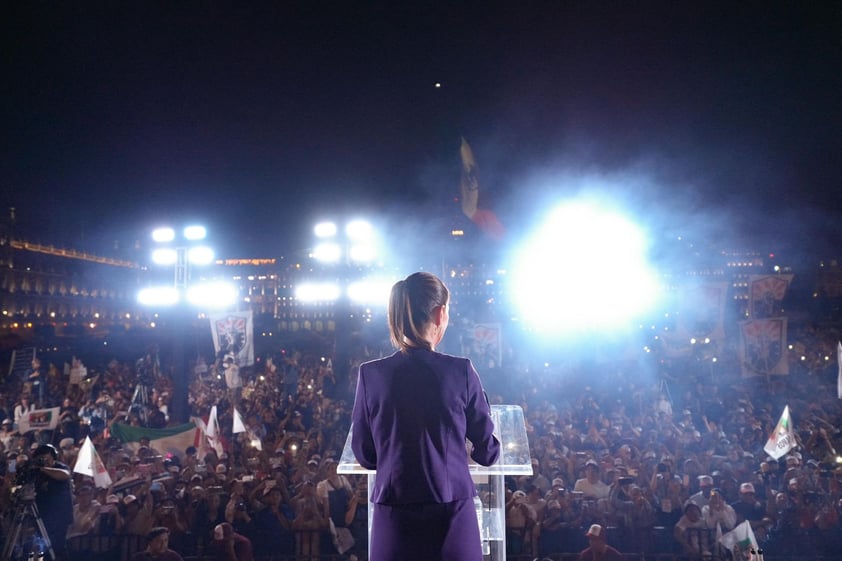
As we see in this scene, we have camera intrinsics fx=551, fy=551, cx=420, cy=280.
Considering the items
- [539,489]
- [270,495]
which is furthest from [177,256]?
Result: [539,489]

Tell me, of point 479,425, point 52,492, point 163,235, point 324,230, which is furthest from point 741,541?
point 324,230

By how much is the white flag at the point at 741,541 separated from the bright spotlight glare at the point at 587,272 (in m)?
16.9

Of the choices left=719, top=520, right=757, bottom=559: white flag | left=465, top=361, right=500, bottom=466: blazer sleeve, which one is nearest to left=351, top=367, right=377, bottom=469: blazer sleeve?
left=465, top=361, right=500, bottom=466: blazer sleeve

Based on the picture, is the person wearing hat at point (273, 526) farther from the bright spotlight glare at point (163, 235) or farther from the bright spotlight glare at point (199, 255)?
the bright spotlight glare at point (163, 235)

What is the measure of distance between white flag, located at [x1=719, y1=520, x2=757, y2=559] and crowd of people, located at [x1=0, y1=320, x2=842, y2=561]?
34 centimetres

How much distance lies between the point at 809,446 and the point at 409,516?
501 inches

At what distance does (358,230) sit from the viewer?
23.8 m

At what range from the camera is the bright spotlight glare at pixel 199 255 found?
19188mm

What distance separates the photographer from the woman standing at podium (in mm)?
2078

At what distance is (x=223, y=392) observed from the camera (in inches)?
735

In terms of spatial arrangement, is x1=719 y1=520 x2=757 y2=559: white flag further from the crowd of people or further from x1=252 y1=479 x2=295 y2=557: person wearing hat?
x1=252 y1=479 x2=295 y2=557: person wearing hat

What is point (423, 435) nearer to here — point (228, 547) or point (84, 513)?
point (228, 547)

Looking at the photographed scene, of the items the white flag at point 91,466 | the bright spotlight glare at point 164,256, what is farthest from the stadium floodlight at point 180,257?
the white flag at point 91,466

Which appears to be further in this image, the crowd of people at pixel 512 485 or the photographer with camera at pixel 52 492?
the crowd of people at pixel 512 485
